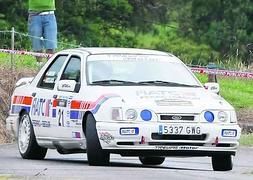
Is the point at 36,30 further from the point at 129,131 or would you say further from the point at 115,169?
the point at 115,169

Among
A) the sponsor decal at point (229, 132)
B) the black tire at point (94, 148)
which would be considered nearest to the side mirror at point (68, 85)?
the black tire at point (94, 148)

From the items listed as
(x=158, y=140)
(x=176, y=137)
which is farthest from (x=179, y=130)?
(x=158, y=140)

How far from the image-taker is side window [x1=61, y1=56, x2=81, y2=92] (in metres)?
16.2

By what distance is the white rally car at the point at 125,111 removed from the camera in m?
14.8

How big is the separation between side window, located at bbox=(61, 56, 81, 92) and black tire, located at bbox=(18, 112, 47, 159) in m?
0.93

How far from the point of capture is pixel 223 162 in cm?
1542

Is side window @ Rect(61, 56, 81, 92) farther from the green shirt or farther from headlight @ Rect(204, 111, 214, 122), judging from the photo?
the green shirt

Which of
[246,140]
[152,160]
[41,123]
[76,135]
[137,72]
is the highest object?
[137,72]

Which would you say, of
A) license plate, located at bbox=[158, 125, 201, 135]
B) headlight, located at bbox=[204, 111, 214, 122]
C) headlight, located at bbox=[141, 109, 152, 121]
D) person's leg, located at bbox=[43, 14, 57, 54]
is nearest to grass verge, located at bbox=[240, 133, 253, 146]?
person's leg, located at bbox=[43, 14, 57, 54]

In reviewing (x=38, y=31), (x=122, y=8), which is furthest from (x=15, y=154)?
(x=122, y=8)

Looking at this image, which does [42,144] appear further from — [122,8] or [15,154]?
[122,8]

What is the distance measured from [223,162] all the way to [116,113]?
1.58 m

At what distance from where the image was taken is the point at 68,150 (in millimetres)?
16328

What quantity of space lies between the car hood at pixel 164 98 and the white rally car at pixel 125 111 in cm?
1
